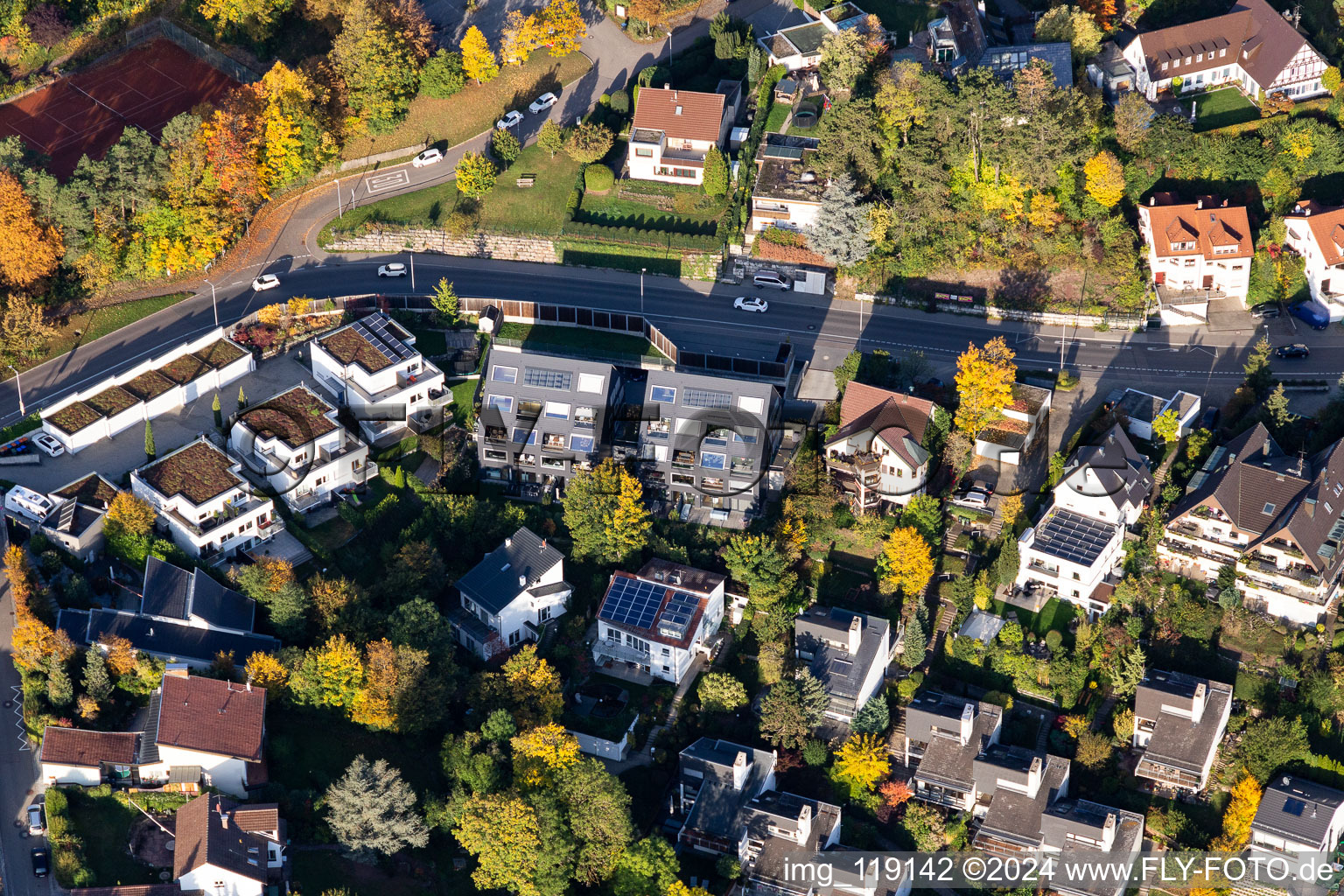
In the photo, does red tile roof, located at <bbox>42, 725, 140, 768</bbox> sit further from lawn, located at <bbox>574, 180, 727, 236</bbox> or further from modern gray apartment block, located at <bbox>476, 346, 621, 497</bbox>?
lawn, located at <bbox>574, 180, 727, 236</bbox>

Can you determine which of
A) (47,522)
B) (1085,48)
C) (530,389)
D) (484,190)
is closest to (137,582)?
(47,522)

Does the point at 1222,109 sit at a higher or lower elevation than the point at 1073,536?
higher

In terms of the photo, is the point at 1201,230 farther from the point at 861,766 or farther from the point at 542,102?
the point at 542,102

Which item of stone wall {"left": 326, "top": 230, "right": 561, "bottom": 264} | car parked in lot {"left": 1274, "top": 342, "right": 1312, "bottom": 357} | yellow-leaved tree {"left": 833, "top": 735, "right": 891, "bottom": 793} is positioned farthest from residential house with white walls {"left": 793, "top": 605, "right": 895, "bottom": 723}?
stone wall {"left": 326, "top": 230, "right": 561, "bottom": 264}

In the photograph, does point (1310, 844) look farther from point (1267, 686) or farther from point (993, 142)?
point (993, 142)

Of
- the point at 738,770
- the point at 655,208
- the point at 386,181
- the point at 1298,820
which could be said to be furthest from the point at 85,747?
the point at 1298,820

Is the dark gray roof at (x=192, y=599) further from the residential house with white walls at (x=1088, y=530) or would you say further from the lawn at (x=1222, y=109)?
the lawn at (x=1222, y=109)
